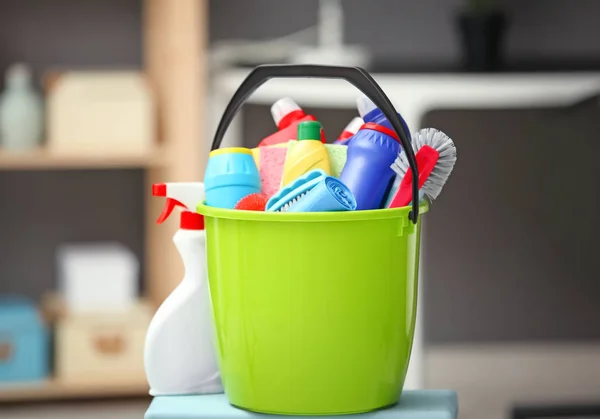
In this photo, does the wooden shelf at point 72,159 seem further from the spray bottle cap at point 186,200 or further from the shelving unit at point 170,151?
the spray bottle cap at point 186,200

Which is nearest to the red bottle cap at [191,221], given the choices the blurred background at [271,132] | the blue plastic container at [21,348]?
the blurred background at [271,132]

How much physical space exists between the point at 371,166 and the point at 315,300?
4.8 inches

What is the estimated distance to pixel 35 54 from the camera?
8.69 feet

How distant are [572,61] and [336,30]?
1.99 feet

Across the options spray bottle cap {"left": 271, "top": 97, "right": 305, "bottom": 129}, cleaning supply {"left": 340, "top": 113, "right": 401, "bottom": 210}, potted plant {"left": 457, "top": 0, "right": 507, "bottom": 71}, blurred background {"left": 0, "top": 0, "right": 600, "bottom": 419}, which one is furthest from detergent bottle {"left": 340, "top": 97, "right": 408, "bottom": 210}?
potted plant {"left": 457, "top": 0, "right": 507, "bottom": 71}

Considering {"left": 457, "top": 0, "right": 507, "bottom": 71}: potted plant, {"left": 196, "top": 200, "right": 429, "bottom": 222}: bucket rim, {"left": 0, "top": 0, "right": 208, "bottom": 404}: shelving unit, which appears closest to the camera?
{"left": 196, "top": 200, "right": 429, "bottom": 222}: bucket rim

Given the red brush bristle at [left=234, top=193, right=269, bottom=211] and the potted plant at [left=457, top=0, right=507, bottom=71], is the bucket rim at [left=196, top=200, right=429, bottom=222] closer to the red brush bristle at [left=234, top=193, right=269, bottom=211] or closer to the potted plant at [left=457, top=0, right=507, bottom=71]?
the red brush bristle at [left=234, top=193, right=269, bottom=211]

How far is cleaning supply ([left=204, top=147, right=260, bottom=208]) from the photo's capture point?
2.75 ft

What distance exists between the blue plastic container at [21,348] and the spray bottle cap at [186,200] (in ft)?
5.00

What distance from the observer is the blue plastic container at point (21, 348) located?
2326 millimetres

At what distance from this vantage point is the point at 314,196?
0.79 meters

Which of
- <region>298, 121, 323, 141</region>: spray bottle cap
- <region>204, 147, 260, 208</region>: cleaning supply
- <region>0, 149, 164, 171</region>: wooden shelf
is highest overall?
<region>0, 149, 164, 171</region>: wooden shelf

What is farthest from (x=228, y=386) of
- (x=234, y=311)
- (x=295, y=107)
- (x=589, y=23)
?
(x=589, y=23)

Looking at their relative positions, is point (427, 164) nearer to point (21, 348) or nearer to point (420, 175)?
point (420, 175)
